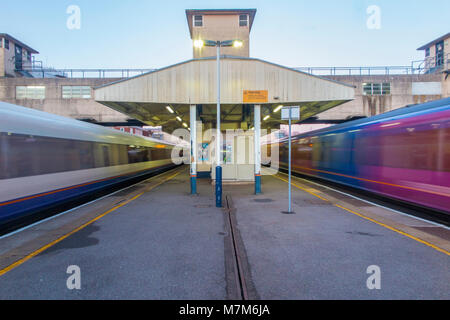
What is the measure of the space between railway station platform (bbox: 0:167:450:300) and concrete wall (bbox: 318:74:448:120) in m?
18.2

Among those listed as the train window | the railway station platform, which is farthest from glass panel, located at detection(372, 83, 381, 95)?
the train window

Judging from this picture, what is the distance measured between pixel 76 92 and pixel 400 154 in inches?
1041

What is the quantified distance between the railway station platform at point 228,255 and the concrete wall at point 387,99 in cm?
1824

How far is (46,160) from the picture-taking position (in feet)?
24.0

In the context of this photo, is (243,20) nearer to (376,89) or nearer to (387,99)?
(376,89)

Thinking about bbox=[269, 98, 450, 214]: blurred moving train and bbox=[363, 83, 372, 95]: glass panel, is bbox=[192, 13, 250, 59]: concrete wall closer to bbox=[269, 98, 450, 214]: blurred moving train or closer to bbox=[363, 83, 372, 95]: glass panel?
bbox=[269, 98, 450, 214]: blurred moving train

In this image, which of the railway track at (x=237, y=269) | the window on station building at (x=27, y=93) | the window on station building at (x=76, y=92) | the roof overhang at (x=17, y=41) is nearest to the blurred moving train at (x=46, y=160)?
the railway track at (x=237, y=269)

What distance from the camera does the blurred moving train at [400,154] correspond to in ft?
22.1

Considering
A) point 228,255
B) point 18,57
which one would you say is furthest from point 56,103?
point 228,255

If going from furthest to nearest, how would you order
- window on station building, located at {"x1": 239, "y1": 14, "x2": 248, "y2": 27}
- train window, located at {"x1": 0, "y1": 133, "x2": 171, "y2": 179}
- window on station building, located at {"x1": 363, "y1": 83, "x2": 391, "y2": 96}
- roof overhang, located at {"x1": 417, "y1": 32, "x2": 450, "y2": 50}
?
roof overhang, located at {"x1": 417, "y1": 32, "x2": 450, "y2": 50}, window on station building, located at {"x1": 363, "y1": 83, "x2": 391, "y2": 96}, window on station building, located at {"x1": 239, "y1": 14, "x2": 248, "y2": 27}, train window, located at {"x1": 0, "y1": 133, "x2": 171, "y2": 179}

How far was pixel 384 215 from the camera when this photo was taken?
23.7ft

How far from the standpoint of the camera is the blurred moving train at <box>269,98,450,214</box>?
6.73 meters
